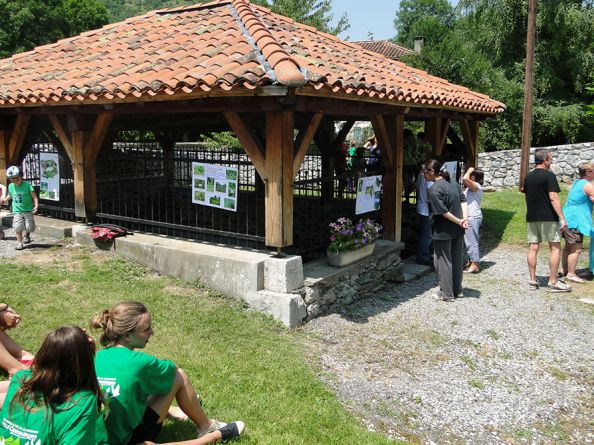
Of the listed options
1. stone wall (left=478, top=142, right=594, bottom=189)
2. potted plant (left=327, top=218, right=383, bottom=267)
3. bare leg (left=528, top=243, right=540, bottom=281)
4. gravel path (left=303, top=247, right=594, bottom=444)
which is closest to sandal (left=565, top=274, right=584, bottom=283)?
gravel path (left=303, top=247, right=594, bottom=444)

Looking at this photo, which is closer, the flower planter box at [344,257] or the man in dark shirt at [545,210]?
the flower planter box at [344,257]

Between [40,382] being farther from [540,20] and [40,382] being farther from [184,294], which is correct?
[540,20]

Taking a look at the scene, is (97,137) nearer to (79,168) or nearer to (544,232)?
(79,168)

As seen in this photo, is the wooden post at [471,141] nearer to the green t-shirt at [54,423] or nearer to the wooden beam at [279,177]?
the wooden beam at [279,177]

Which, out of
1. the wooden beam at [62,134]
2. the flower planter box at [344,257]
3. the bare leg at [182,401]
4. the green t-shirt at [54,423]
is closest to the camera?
the green t-shirt at [54,423]

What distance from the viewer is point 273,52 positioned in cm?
568

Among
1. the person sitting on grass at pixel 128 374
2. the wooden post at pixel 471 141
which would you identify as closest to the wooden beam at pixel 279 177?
the person sitting on grass at pixel 128 374

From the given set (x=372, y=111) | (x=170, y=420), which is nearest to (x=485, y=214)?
(x=372, y=111)

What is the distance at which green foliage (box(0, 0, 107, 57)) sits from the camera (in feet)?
98.5

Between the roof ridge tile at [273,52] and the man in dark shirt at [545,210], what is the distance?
12.5 ft

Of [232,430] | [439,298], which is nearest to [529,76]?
[439,298]

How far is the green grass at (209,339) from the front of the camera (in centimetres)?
387

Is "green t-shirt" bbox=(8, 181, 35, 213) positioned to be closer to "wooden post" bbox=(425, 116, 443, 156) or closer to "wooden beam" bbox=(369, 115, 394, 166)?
"wooden beam" bbox=(369, 115, 394, 166)

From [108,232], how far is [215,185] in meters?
1.96
